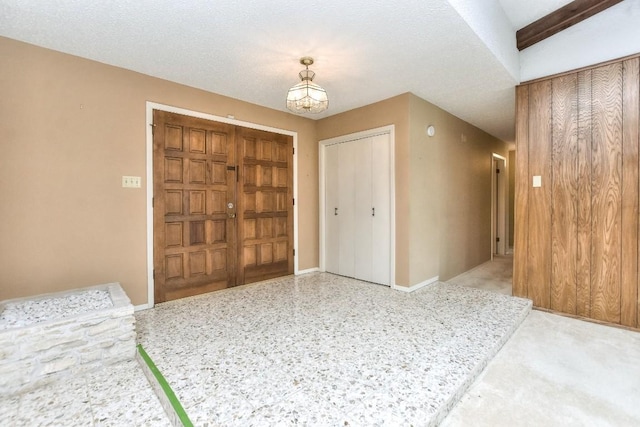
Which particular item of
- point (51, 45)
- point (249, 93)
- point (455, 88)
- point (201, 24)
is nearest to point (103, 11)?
point (201, 24)

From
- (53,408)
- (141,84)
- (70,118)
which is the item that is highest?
(141,84)

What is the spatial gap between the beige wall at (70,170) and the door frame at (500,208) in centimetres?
580

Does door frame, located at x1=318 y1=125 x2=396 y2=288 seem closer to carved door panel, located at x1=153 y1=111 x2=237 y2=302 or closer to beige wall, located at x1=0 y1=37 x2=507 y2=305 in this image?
beige wall, located at x1=0 y1=37 x2=507 y2=305

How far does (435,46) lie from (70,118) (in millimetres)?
3259

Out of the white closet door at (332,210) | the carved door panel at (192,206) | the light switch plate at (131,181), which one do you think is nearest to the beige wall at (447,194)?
the white closet door at (332,210)

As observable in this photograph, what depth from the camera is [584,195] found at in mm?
2842

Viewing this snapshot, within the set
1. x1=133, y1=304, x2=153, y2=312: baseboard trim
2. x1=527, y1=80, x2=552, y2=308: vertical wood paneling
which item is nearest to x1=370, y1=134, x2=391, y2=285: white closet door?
x1=527, y1=80, x2=552, y2=308: vertical wood paneling

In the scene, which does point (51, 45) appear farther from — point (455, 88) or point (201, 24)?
point (455, 88)

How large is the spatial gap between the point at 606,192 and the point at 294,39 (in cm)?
318

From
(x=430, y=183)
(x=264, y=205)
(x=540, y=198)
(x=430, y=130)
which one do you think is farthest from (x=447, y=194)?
(x=264, y=205)

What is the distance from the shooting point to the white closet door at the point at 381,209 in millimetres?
3750

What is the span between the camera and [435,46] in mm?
2445

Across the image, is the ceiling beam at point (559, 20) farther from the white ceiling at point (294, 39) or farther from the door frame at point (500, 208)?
the door frame at point (500, 208)

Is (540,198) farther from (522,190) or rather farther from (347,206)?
(347,206)
